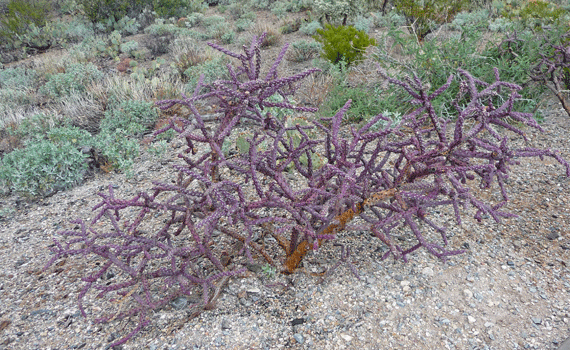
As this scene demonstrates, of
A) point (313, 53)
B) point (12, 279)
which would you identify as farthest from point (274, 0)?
point (12, 279)

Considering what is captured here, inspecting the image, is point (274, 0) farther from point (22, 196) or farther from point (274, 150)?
point (274, 150)

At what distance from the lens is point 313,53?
7512 mm

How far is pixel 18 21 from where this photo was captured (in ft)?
35.9

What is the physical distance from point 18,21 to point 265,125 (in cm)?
1252

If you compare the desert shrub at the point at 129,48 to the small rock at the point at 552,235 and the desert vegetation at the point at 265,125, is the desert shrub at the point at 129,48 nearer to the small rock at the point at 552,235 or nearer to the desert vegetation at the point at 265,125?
the desert vegetation at the point at 265,125

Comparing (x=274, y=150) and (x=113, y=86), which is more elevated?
(x=274, y=150)

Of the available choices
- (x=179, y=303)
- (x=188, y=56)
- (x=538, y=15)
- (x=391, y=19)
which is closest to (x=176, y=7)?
(x=188, y=56)

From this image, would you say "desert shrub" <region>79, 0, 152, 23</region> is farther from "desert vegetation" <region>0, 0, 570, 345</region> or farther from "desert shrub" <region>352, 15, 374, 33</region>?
"desert shrub" <region>352, 15, 374, 33</region>

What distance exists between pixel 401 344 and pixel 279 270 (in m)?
0.81

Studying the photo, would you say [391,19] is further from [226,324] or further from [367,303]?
[226,324]

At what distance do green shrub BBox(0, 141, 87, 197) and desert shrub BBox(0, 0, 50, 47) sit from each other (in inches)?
354

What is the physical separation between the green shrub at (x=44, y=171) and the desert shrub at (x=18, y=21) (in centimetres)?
899

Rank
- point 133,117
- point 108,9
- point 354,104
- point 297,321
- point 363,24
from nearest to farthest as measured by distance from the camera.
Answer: point 297,321 → point 354,104 → point 133,117 → point 363,24 → point 108,9

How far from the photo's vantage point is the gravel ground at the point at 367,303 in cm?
197
